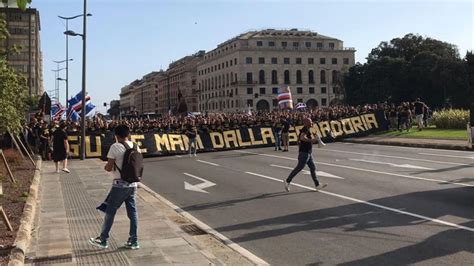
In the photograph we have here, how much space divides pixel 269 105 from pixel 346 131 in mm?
118574

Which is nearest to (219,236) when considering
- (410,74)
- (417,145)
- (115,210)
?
(115,210)

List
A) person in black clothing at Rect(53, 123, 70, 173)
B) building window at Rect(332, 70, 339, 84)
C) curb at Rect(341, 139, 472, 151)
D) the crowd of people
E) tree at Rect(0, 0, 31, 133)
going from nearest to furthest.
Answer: tree at Rect(0, 0, 31, 133)
person in black clothing at Rect(53, 123, 70, 173)
curb at Rect(341, 139, 472, 151)
the crowd of people
building window at Rect(332, 70, 339, 84)

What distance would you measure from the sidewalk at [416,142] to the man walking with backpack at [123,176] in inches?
798

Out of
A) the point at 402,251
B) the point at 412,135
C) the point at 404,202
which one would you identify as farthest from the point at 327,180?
the point at 412,135

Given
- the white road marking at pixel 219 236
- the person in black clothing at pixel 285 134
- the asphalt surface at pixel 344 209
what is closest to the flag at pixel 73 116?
the person in black clothing at pixel 285 134

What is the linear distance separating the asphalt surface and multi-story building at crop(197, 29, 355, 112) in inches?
5154

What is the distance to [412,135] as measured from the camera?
32750mm

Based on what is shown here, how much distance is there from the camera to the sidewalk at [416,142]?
26.0 meters

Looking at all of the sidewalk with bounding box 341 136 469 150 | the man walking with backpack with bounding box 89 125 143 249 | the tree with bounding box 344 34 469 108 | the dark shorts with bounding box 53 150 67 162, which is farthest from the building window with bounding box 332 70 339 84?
the man walking with backpack with bounding box 89 125 143 249

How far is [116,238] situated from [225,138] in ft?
75.5

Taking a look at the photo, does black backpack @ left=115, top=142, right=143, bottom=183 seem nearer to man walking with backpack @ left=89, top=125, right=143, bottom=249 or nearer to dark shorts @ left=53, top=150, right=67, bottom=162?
man walking with backpack @ left=89, top=125, right=143, bottom=249

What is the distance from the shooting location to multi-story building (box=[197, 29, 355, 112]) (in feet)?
495

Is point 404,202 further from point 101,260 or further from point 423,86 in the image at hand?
point 423,86

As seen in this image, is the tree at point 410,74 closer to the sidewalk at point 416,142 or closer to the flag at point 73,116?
the sidewalk at point 416,142
